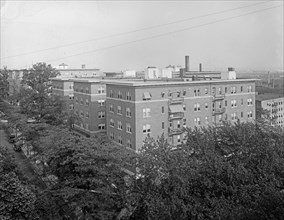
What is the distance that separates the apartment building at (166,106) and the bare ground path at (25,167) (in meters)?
6.49

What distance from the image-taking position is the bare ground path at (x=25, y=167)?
14.3m

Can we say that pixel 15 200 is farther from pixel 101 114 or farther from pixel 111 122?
pixel 101 114

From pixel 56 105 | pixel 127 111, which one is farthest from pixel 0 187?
pixel 56 105

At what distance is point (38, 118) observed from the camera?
27938 mm

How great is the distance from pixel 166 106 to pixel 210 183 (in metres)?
13.1

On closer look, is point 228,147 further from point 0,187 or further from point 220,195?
point 0,187

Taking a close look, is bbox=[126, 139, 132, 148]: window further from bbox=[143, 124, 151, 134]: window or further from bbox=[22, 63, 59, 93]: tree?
bbox=[22, 63, 59, 93]: tree

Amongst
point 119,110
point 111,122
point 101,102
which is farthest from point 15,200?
point 101,102

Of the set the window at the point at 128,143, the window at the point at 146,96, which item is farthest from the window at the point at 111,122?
the window at the point at 146,96

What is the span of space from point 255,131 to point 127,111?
398 inches

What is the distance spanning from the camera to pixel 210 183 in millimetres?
11305

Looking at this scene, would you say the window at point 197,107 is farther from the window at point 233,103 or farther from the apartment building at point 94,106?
the apartment building at point 94,106

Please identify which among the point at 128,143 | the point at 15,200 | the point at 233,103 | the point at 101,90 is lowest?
the point at 128,143

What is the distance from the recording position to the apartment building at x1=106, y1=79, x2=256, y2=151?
2302 centimetres
